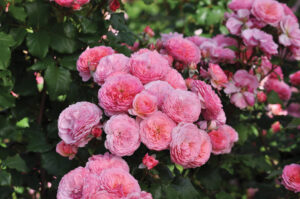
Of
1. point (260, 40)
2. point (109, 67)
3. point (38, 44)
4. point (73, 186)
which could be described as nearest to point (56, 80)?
point (38, 44)

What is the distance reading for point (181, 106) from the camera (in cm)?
95

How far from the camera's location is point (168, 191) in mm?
998

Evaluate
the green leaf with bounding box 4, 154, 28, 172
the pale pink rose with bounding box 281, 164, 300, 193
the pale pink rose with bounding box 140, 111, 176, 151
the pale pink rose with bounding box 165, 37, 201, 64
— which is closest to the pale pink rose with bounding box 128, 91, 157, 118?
the pale pink rose with bounding box 140, 111, 176, 151

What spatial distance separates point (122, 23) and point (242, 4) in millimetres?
603

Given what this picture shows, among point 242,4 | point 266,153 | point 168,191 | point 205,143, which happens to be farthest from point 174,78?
point 266,153

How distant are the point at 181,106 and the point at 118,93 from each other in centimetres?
20

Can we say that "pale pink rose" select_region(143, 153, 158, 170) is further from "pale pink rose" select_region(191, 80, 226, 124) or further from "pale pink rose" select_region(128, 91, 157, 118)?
"pale pink rose" select_region(191, 80, 226, 124)

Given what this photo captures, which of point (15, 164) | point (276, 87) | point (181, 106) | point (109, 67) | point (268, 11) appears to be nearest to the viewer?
point (181, 106)

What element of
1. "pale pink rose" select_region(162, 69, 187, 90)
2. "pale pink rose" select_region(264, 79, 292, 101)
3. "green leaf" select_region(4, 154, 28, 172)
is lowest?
"pale pink rose" select_region(264, 79, 292, 101)

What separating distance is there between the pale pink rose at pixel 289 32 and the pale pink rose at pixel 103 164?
101 cm

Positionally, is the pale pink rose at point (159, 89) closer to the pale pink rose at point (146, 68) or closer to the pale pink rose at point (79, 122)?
the pale pink rose at point (146, 68)

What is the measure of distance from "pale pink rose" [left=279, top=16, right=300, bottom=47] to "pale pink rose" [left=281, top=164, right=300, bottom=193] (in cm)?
59

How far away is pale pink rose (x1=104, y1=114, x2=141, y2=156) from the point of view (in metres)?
0.93

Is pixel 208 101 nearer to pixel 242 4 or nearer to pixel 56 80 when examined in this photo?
pixel 56 80
